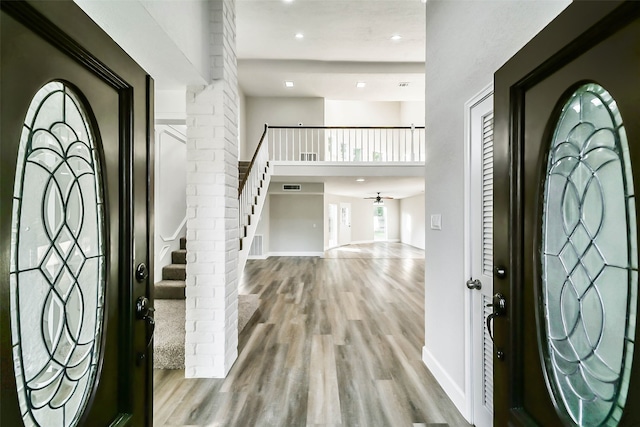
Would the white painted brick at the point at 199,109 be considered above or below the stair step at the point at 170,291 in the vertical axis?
above

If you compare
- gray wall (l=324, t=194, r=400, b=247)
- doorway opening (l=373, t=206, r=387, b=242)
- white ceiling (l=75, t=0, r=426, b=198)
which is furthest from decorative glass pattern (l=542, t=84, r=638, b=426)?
doorway opening (l=373, t=206, r=387, b=242)

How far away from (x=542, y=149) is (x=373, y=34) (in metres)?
5.47

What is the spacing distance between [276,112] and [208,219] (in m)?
7.41

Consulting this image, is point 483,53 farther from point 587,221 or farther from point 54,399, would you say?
point 54,399

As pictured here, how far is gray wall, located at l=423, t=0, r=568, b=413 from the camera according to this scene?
5.15 feet

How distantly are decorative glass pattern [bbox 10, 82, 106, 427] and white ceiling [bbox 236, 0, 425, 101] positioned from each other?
4.61 metres

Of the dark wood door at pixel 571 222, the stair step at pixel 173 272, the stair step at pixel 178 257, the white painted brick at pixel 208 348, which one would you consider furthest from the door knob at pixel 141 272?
the stair step at pixel 178 257

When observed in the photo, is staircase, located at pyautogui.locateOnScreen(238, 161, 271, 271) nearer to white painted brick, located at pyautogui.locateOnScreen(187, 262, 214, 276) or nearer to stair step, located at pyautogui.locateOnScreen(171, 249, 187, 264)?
stair step, located at pyautogui.locateOnScreen(171, 249, 187, 264)

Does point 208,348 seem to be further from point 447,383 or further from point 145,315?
point 447,383

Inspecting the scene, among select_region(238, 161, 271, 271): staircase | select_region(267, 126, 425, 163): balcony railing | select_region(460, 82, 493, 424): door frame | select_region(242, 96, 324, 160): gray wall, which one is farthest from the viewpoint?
select_region(242, 96, 324, 160): gray wall

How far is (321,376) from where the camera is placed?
2369mm

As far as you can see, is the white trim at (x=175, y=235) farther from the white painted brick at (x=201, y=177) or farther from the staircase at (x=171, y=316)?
the white painted brick at (x=201, y=177)

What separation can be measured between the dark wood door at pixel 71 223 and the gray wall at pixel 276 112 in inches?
316

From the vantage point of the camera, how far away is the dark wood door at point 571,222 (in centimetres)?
70
